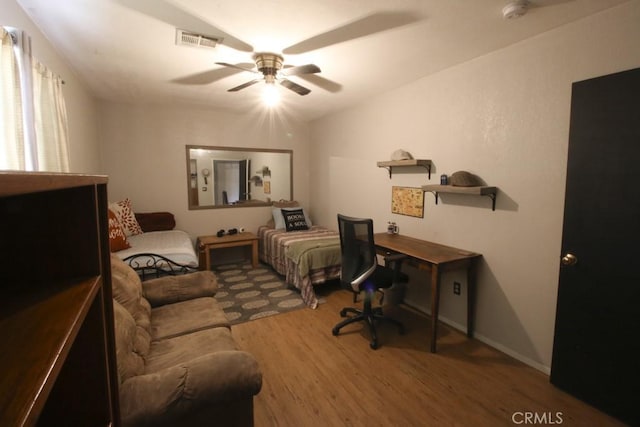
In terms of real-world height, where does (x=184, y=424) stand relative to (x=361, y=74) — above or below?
below

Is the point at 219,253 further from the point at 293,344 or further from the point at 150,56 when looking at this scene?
the point at 150,56

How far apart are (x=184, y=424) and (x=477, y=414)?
172 centimetres

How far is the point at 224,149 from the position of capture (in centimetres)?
504

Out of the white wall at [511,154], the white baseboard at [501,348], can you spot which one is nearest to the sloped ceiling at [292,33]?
the white wall at [511,154]

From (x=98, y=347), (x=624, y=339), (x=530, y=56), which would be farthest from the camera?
(x=530, y=56)

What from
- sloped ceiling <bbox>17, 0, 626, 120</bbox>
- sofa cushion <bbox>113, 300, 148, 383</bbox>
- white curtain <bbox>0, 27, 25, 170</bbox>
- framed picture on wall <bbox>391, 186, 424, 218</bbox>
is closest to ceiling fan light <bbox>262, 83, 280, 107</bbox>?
sloped ceiling <bbox>17, 0, 626, 120</bbox>

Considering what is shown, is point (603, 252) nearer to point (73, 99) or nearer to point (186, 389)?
point (186, 389)

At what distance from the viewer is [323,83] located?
3387 mm

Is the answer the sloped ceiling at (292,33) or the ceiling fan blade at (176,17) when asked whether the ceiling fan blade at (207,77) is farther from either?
the ceiling fan blade at (176,17)

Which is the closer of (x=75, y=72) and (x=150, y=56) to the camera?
(x=150, y=56)

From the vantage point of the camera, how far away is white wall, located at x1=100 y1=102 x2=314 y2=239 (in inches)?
172

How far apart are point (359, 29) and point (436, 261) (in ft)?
6.17

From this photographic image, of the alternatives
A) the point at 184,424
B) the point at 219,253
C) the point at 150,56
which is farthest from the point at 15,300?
the point at 219,253

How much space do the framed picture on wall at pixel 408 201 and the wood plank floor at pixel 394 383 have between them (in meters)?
1.21
